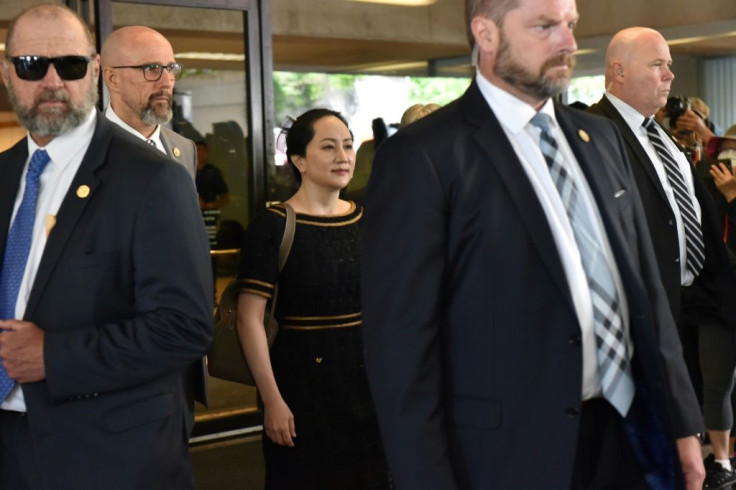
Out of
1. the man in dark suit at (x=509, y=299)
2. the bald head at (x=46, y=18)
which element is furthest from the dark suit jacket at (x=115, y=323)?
the man in dark suit at (x=509, y=299)

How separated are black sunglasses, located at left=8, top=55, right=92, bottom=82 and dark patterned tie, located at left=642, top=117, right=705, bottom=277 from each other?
8.95 ft

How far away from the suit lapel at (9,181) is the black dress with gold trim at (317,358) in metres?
1.51

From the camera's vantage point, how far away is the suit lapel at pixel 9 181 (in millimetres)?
2891

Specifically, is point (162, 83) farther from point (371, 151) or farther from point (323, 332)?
point (371, 151)

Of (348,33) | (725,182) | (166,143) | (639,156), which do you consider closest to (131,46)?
(166,143)

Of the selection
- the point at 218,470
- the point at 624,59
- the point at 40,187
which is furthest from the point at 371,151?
the point at 40,187

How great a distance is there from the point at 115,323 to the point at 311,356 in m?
1.75

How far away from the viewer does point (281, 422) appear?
4352 mm

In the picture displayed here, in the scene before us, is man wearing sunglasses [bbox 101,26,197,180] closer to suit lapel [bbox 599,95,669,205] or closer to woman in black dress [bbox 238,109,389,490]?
woman in black dress [bbox 238,109,389,490]

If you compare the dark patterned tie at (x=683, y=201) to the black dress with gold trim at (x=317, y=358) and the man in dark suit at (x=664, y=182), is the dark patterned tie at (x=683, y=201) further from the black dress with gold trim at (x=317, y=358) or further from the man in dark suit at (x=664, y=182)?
the black dress with gold trim at (x=317, y=358)

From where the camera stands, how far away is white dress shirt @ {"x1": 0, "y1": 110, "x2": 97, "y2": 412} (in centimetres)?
281

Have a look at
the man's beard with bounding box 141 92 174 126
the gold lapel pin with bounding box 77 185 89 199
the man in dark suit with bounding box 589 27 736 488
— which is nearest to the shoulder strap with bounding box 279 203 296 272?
the man's beard with bounding box 141 92 174 126

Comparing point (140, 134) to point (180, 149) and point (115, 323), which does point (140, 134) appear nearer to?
point (180, 149)

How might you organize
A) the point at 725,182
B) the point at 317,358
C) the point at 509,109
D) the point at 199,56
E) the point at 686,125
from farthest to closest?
the point at 686,125 → the point at 199,56 → the point at 725,182 → the point at 317,358 → the point at 509,109
